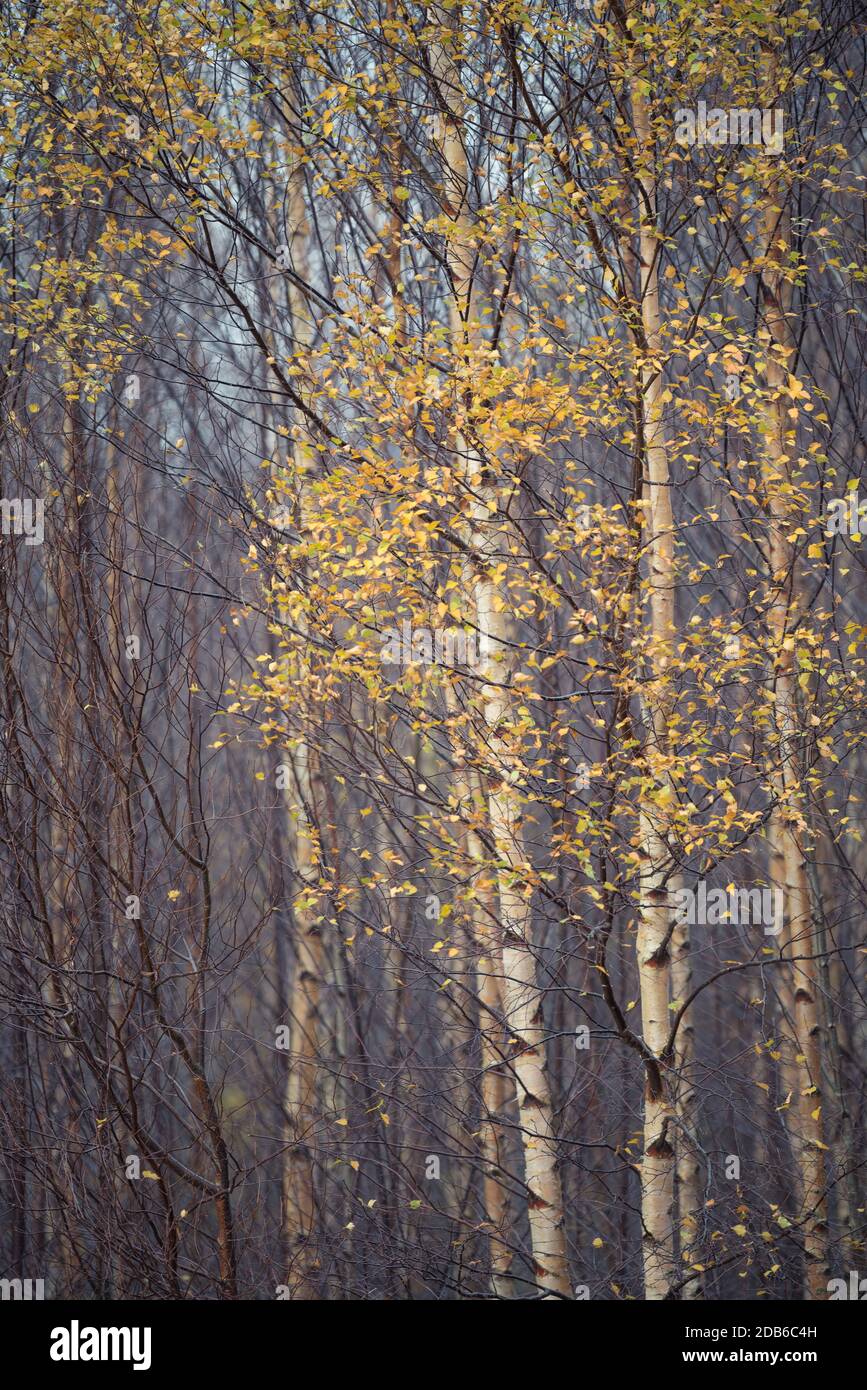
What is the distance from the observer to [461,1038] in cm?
980

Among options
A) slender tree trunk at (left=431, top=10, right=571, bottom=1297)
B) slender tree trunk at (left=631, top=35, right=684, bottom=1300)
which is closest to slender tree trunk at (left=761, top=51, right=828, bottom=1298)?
slender tree trunk at (left=631, top=35, right=684, bottom=1300)

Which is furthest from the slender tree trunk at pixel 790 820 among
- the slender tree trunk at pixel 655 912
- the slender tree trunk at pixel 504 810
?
the slender tree trunk at pixel 504 810

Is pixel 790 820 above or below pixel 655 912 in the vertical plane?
above

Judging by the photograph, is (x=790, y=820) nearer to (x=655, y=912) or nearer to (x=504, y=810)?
(x=655, y=912)

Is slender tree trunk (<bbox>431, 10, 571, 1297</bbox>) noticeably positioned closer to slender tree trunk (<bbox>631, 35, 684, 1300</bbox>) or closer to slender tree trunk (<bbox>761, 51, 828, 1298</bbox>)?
slender tree trunk (<bbox>631, 35, 684, 1300</bbox>)

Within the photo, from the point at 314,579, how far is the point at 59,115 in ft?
9.51

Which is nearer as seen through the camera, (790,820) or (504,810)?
Answer: (504,810)

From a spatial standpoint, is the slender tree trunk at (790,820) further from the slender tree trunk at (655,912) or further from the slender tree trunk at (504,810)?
the slender tree trunk at (504,810)

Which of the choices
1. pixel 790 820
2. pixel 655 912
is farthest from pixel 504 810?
pixel 790 820

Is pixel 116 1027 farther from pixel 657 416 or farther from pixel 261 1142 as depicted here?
pixel 261 1142

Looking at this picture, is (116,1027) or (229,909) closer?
(116,1027)

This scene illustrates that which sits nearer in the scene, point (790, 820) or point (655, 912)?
point (655, 912)

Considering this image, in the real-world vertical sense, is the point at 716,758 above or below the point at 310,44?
below
